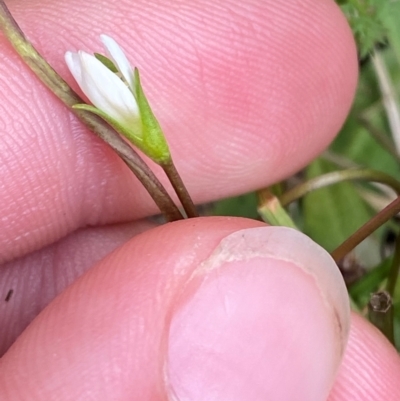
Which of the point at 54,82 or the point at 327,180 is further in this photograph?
the point at 327,180

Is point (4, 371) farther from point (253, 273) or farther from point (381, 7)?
point (381, 7)

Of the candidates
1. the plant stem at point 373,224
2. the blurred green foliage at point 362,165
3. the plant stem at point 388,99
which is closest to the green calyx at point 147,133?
the plant stem at point 373,224

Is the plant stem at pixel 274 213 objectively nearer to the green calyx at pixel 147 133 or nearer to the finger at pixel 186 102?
the finger at pixel 186 102

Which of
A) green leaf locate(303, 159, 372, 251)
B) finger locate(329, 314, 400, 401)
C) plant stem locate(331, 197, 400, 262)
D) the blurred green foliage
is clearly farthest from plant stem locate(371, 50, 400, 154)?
finger locate(329, 314, 400, 401)

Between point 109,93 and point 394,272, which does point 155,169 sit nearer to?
point 109,93

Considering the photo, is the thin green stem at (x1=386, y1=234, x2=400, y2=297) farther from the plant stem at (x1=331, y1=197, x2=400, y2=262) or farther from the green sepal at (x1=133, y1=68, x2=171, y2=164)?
the green sepal at (x1=133, y1=68, x2=171, y2=164)

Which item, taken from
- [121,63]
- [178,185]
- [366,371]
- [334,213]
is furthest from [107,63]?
[334,213]
